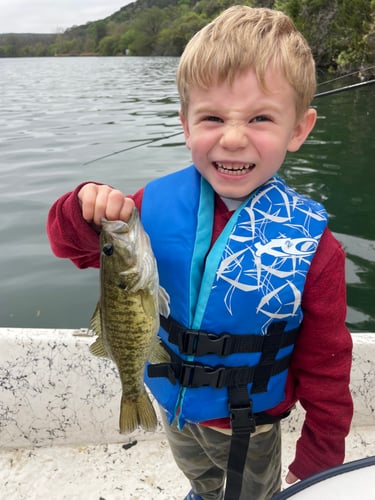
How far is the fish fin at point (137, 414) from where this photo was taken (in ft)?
6.82

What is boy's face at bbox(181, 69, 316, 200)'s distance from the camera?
1.90 m

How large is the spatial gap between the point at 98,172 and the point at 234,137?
896 centimetres

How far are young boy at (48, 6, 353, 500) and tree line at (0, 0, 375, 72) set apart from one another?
23512 mm

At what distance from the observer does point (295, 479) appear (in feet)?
7.57

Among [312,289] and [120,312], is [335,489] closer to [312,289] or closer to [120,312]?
[312,289]

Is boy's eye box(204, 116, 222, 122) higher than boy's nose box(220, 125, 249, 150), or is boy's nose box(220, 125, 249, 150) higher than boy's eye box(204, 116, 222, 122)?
boy's eye box(204, 116, 222, 122)

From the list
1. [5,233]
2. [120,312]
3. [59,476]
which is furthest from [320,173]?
[120,312]

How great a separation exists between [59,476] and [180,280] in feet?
6.97

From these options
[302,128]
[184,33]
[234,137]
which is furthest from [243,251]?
[184,33]

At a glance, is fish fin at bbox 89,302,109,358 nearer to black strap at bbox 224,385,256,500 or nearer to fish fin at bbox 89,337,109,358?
fish fin at bbox 89,337,109,358

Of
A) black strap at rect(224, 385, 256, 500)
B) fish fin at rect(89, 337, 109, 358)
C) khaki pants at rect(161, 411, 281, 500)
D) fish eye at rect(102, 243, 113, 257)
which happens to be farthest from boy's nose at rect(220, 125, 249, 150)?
khaki pants at rect(161, 411, 281, 500)

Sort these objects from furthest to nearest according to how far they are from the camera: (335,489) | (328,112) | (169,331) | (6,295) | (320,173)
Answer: (328,112) → (320,173) → (6,295) → (169,331) → (335,489)

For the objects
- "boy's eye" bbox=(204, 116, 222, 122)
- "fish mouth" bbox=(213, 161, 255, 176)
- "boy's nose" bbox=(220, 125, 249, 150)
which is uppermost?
"boy's eye" bbox=(204, 116, 222, 122)

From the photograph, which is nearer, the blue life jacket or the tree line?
the blue life jacket
